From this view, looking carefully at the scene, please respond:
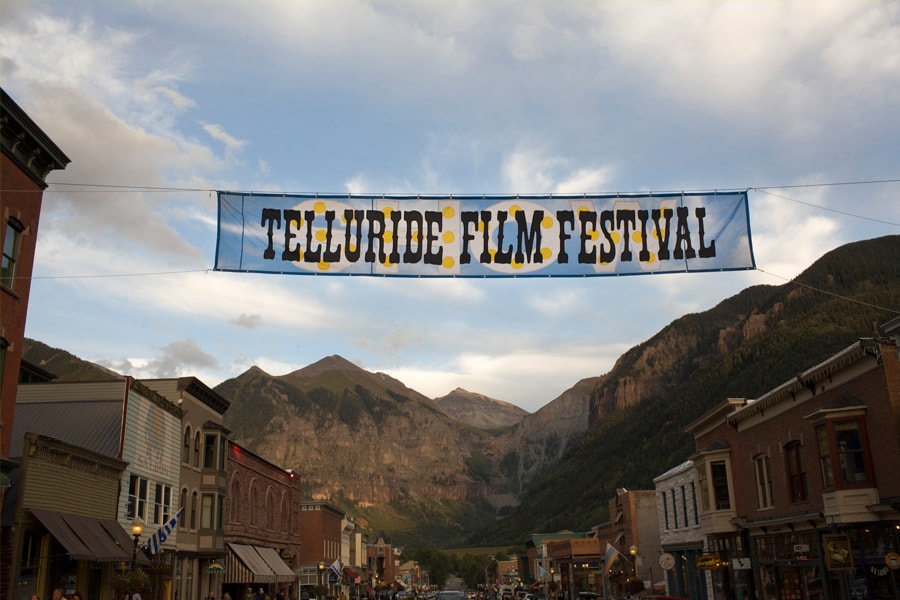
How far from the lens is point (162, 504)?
34.5 metres

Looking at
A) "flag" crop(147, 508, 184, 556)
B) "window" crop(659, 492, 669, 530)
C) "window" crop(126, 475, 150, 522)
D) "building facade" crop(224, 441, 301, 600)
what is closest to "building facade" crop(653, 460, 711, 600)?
"window" crop(659, 492, 669, 530)

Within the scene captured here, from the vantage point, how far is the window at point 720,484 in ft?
120

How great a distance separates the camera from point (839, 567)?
2347 centimetres

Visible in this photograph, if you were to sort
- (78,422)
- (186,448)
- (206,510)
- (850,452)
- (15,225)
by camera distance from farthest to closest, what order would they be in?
1. (206,510)
2. (186,448)
3. (78,422)
4. (850,452)
5. (15,225)

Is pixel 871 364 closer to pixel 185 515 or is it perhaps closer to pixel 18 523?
pixel 18 523

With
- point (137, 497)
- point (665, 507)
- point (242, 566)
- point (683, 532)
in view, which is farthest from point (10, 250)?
point (665, 507)

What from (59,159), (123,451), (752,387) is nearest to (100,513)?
(123,451)

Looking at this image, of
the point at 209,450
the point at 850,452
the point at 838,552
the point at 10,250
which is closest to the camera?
the point at 10,250

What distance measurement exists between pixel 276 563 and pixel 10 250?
36.6m

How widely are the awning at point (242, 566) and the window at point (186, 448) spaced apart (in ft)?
27.7

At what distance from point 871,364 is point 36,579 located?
25466 millimetres

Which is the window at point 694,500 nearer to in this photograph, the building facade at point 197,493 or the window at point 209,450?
the building facade at point 197,493

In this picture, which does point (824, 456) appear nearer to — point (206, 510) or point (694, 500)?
point (694, 500)

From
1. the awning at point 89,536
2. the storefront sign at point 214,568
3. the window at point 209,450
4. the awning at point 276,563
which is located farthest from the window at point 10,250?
the awning at point 276,563
